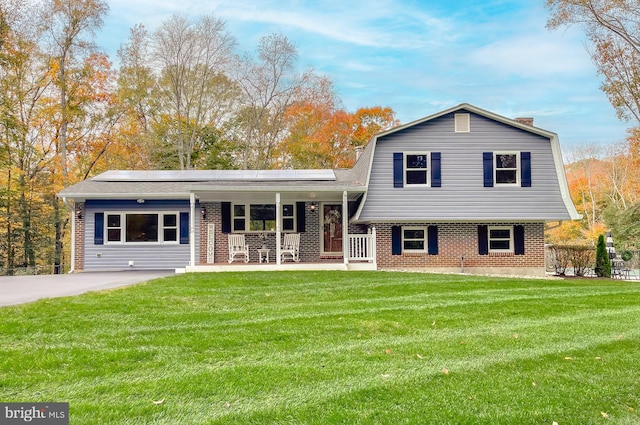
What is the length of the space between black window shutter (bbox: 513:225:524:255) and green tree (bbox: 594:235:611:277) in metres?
2.96

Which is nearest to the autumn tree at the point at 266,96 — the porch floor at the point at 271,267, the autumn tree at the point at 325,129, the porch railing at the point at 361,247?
the autumn tree at the point at 325,129

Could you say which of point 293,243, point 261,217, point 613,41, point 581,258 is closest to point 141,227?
point 261,217

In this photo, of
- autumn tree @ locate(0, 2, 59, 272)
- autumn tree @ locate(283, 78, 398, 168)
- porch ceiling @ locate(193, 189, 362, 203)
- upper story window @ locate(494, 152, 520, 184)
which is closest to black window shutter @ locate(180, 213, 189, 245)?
porch ceiling @ locate(193, 189, 362, 203)

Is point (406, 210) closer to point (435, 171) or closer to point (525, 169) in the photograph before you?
point (435, 171)

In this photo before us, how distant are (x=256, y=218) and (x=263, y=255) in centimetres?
129

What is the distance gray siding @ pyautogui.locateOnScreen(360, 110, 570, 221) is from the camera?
44.6ft

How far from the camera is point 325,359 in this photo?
4.16 m

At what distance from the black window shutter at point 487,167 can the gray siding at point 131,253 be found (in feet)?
31.8

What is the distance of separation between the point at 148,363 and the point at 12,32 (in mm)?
20034

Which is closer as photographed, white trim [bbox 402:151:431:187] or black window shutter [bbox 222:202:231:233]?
white trim [bbox 402:151:431:187]

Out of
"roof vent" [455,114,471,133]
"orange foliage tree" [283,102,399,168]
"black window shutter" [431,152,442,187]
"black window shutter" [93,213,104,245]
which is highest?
"orange foliage tree" [283,102,399,168]

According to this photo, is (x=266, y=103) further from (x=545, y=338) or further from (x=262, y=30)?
(x=545, y=338)

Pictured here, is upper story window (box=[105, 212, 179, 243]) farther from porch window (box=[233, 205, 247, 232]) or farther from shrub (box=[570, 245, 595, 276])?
shrub (box=[570, 245, 595, 276])

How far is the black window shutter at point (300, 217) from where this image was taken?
1473 centimetres
